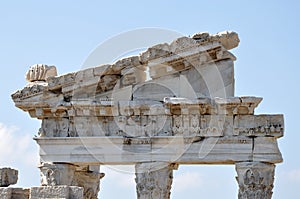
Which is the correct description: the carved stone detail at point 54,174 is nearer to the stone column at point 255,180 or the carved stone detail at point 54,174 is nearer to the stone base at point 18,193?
the stone column at point 255,180

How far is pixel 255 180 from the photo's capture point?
24016mm

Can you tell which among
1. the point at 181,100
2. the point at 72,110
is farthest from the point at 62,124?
the point at 181,100

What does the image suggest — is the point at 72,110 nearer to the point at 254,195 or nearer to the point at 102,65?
the point at 102,65

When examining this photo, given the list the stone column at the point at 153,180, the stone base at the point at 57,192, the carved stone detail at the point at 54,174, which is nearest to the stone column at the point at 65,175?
the carved stone detail at the point at 54,174

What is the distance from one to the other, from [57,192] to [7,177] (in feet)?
7.10

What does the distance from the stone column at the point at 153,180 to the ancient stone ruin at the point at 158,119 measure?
0.09 feet

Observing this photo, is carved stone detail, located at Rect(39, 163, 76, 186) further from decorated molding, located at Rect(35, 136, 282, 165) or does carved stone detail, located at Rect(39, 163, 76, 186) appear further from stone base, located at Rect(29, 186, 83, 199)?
stone base, located at Rect(29, 186, 83, 199)

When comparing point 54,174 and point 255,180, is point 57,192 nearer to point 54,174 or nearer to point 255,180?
point 54,174

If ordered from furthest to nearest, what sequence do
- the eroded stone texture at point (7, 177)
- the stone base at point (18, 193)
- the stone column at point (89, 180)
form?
the stone column at point (89, 180)
the eroded stone texture at point (7, 177)
the stone base at point (18, 193)

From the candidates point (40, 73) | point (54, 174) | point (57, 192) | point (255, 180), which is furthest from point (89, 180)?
point (57, 192)

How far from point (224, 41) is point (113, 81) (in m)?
3.47

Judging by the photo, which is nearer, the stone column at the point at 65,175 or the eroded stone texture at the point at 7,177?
the eroded stone texture at the point at 7,177

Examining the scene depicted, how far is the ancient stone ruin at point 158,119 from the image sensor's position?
24.2m

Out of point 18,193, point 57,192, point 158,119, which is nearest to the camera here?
point 57,192
